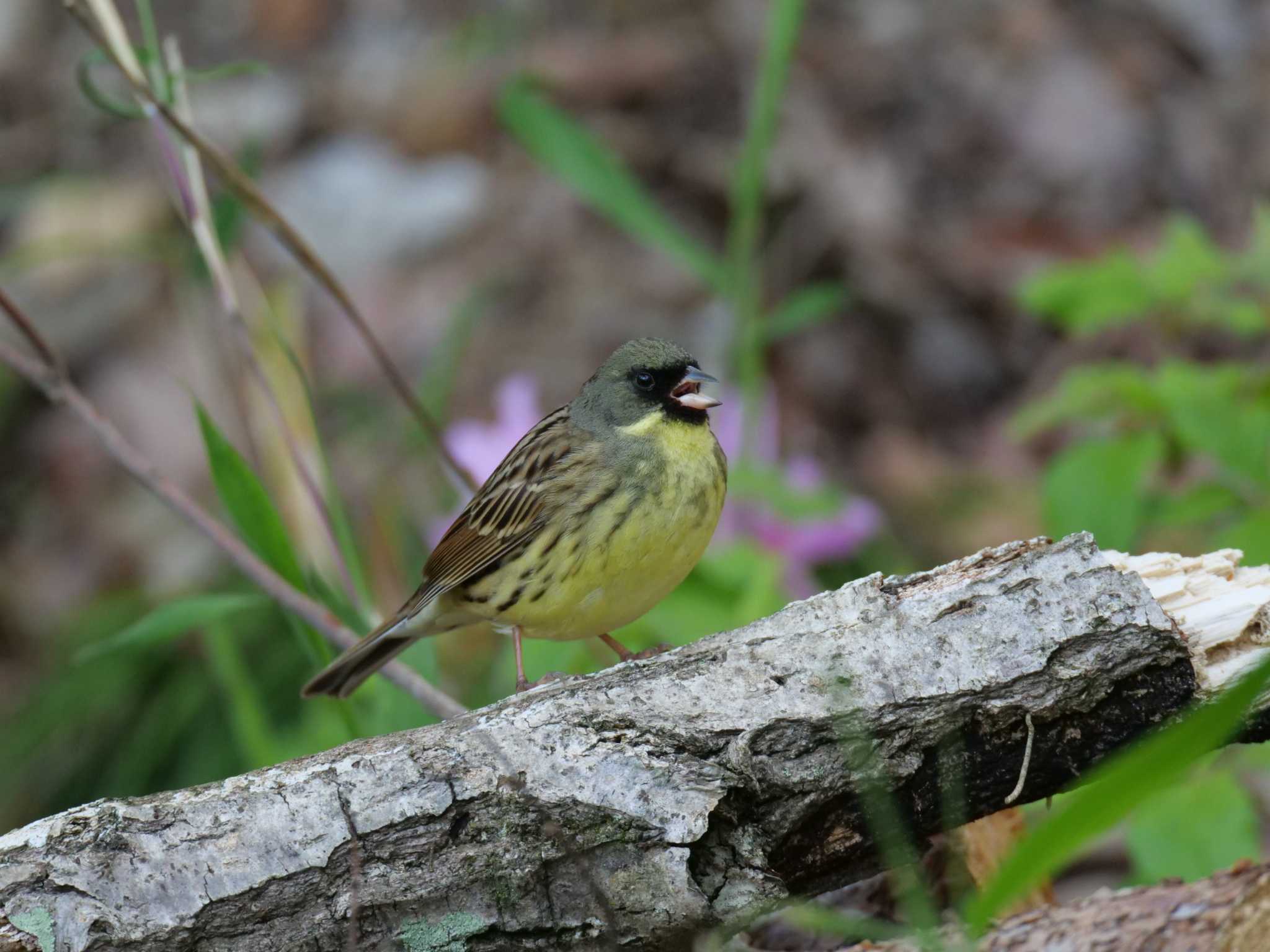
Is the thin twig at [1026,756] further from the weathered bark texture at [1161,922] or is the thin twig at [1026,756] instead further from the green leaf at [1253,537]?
the green leaf at [1253,537]

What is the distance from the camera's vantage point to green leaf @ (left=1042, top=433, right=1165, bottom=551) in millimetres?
3518

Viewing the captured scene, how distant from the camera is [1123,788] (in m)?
1.40

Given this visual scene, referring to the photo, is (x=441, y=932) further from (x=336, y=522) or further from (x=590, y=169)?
(x=590, y=169)

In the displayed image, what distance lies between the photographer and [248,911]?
2.19 meters

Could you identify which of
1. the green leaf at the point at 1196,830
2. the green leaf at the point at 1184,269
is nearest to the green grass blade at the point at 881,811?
the green leaf at the point at 1196,830

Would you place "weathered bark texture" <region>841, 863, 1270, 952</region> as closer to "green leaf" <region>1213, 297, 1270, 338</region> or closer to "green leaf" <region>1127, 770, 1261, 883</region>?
"green leaf" <region>1127, 770, 1261, 883</region>

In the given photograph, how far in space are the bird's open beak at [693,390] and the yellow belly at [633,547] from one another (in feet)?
0.28

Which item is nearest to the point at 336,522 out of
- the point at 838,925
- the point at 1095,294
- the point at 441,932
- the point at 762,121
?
the point at 441,932

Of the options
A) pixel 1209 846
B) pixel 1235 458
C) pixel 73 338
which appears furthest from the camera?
pixel 73 338

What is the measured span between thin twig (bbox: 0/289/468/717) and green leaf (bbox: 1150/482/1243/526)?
1.72m

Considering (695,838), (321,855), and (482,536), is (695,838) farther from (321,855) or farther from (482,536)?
(482,536)

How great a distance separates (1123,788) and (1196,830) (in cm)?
169

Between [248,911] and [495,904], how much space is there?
0.36 m

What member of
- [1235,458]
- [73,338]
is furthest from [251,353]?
[73,338]
